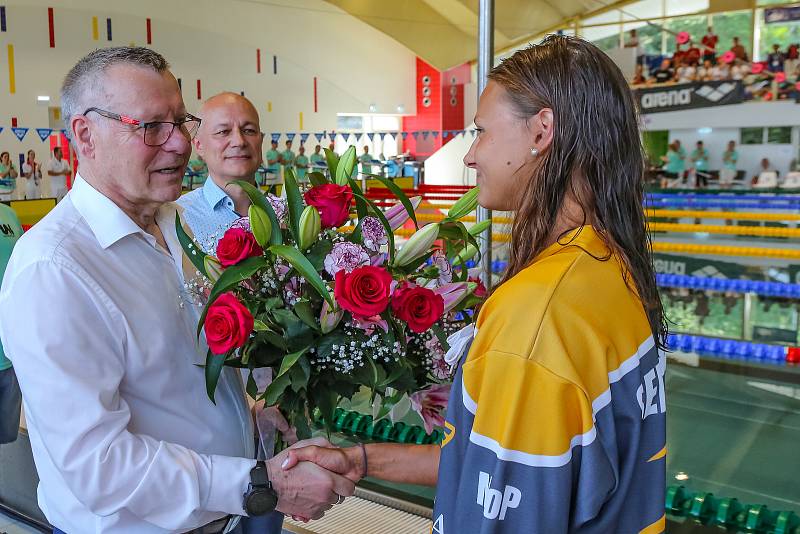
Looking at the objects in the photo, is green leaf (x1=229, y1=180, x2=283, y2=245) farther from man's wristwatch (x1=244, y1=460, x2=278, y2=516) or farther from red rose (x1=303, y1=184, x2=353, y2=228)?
man's wristwatch (x1=244, y1=460, x2=278, y2=516)

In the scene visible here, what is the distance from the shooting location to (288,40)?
17.6 metres

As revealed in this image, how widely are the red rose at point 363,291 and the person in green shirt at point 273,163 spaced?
1471cm

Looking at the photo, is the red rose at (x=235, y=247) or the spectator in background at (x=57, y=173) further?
the spectator in background at (x=57, y=173)

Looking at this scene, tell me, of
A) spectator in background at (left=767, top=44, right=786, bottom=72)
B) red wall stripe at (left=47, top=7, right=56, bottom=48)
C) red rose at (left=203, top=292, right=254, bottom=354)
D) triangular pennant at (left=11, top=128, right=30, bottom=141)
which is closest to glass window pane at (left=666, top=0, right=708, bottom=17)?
spectator in background at (left=767, top=44, right=786, bottom=72)

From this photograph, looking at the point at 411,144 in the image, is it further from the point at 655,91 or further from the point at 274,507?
the point at 274,507

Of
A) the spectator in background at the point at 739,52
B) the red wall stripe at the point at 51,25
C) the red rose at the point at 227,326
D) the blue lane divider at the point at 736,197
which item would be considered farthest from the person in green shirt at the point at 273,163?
the red rose at the point at 227,326

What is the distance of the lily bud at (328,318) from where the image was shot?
136cm

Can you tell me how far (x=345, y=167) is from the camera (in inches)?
60.6

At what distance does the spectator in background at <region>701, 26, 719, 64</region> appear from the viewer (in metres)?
18.1

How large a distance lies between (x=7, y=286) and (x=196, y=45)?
15.7m

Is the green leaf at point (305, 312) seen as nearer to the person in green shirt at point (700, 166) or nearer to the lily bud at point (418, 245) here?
the lily bud at point (418, 245)

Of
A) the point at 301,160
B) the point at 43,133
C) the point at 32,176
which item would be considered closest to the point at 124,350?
the point at 32,176

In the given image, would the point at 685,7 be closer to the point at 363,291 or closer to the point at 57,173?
the point at 57,173

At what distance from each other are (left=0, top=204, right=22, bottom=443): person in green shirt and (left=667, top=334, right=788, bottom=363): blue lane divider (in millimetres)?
3890
